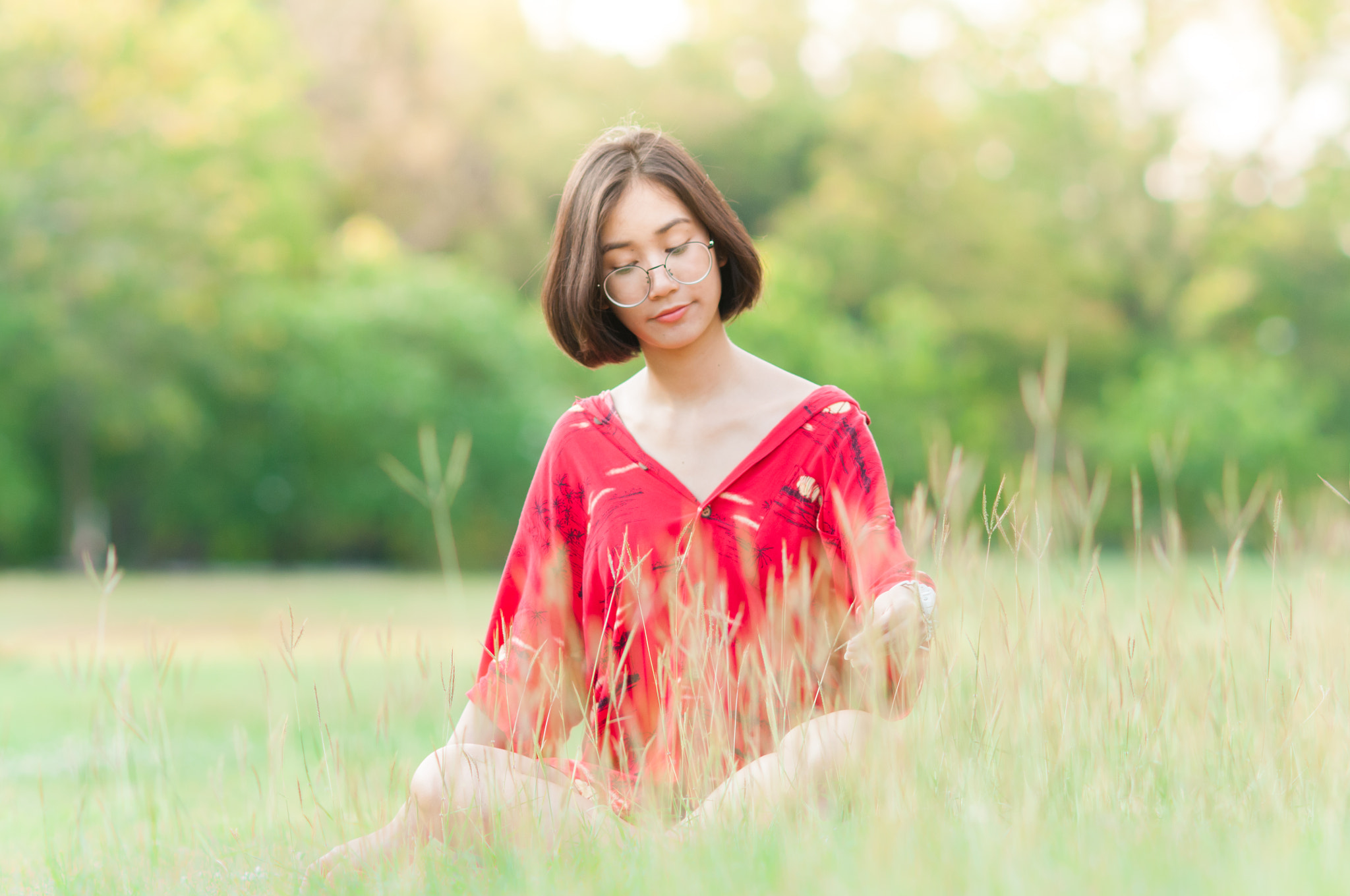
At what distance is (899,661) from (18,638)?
26.4 feet

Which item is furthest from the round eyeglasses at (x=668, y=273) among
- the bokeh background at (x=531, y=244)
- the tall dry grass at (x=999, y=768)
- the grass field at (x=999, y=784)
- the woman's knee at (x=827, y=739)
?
the bokeh background at (x=531, y=244)

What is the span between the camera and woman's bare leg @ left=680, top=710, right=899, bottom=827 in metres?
1.72

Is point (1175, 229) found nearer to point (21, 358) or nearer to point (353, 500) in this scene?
point (353, 500)

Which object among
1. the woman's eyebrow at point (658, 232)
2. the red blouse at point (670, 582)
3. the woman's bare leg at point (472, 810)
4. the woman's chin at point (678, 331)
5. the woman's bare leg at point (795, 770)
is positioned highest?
the woman's eyebrow at point (658, 232)

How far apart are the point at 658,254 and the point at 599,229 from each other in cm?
12

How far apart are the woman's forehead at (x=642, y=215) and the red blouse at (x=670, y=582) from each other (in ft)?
1.20

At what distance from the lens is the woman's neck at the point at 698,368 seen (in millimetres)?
2260

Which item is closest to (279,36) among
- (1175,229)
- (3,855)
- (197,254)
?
(197,254)

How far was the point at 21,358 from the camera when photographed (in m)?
16.2

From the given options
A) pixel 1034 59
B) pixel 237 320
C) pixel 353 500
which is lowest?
pixel 353 500

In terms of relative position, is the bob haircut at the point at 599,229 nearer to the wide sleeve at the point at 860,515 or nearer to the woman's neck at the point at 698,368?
the woman's neck at the point at 698,368

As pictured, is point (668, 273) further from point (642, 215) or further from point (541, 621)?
point (541, 621)

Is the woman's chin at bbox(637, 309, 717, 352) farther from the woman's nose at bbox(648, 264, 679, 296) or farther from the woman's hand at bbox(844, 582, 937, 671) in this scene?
the woman's hand at bbox(844, 582, 937, 671)

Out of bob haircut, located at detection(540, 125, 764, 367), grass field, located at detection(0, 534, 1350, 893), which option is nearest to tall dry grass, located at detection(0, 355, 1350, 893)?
grass field, located at detection(0, 534, 1350, 893)
